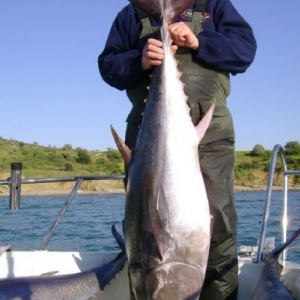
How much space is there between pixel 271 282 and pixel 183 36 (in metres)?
1.55

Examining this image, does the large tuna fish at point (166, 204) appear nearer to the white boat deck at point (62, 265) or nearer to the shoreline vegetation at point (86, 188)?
the white boat deck at point (62, 265)

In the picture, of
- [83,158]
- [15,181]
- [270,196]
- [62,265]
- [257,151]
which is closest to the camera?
[270,196]

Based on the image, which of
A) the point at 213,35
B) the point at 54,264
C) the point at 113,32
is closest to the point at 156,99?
the point at 213,35

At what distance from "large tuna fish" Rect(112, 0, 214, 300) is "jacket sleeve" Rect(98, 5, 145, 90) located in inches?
17.5

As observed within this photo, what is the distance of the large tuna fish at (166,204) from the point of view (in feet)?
7.63

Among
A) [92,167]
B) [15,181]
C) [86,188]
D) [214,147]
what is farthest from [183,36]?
[92,167]

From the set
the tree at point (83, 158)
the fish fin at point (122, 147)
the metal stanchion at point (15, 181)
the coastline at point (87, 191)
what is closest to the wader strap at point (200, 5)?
the fish fin at point (122, 147)

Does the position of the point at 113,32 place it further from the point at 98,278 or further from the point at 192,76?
the point at 98,278

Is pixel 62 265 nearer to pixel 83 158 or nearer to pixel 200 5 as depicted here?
pixel 200 5

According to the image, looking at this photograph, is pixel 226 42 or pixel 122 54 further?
pixel 122 54

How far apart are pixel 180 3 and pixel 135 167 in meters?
0.92

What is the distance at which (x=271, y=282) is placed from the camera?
10.2ft

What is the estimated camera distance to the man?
2957 millimetres

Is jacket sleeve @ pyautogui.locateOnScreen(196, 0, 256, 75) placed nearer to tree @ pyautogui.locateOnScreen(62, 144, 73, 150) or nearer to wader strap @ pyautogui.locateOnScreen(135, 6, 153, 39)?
wader strap @ pyautogui.locateOnScreen(135, 6, 153, 39)
